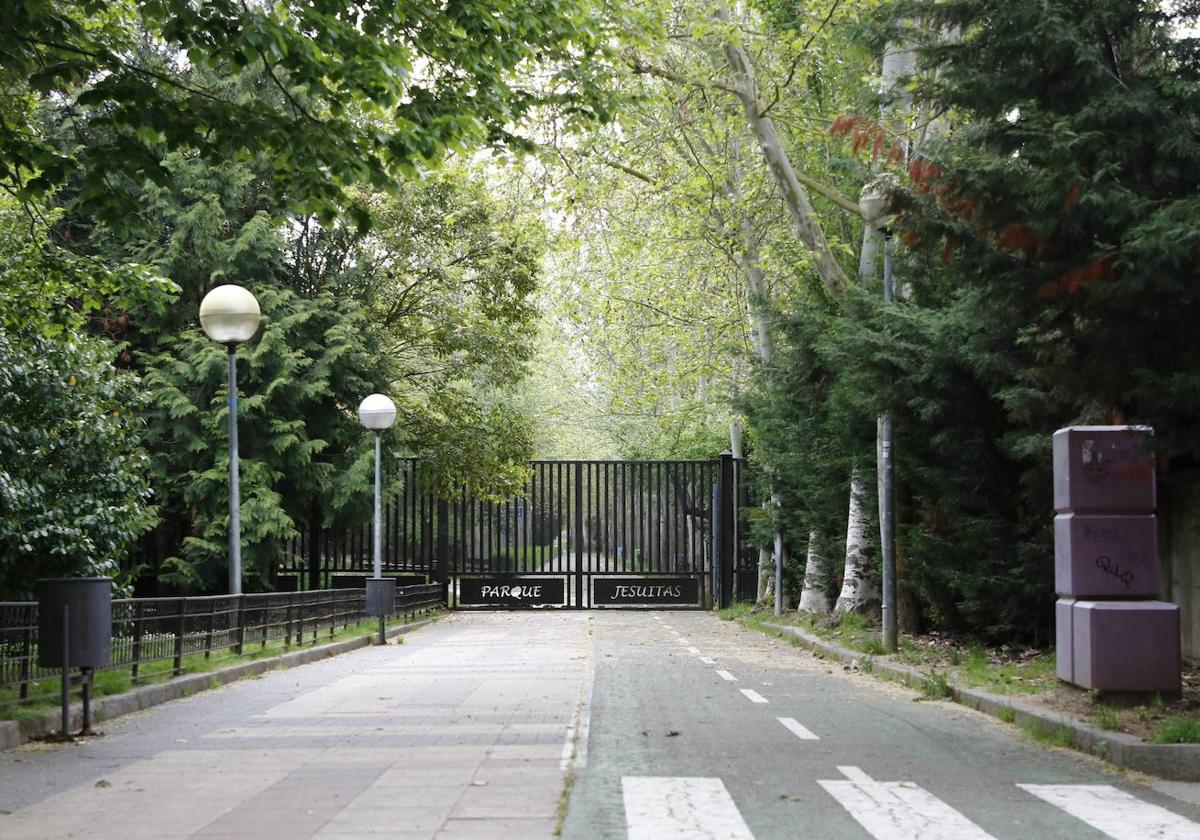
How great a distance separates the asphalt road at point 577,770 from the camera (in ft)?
21.9

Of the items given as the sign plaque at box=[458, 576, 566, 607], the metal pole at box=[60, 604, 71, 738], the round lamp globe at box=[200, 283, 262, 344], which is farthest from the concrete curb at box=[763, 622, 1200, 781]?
the sign plaque at box=[458, 576, 566, 607]

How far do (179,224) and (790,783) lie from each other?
79.7ft

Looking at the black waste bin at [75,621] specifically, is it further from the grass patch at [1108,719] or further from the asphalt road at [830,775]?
the grass patch at [1108,719]

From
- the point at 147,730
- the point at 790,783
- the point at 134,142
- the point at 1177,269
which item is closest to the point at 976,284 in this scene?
the point at 1177,269

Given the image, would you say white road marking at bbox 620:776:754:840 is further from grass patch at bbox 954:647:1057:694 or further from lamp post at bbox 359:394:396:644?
lamp post at bbox 359:394:396:644

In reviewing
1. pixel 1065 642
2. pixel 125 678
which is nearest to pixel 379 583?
pixel 125 678

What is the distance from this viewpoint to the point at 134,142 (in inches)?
425

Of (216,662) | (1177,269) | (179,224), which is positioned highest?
(179,224)

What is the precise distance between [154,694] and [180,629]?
157 centimetres

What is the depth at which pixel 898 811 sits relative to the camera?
6977 millimetres

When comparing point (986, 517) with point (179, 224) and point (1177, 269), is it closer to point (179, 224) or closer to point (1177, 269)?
point (1177, 269)

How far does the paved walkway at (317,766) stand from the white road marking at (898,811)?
1.63 meters

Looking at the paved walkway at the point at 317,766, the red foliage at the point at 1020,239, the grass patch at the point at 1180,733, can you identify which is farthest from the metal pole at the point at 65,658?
the grass patch at the point at 1180,733

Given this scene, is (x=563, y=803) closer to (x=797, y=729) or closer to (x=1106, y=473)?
(x=797, y=729)
